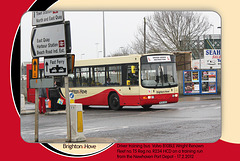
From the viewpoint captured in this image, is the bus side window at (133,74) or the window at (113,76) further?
the bus side window at (133,74)

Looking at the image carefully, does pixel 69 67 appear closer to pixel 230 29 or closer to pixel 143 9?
pixel 143 9

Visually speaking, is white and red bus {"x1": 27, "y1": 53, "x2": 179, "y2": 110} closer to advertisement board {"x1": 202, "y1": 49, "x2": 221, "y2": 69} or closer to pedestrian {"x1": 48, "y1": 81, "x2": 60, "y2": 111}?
pedestrian {"x1": 48, "y1": 81, "x2": 60, "y2": 111}

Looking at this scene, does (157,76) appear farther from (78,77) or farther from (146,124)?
(78,77)

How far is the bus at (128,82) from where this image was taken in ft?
35.4

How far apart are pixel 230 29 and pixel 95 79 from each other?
4.94 meters

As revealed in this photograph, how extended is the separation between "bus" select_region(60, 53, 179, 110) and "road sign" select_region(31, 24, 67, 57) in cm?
188

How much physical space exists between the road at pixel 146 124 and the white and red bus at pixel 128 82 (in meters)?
0.34

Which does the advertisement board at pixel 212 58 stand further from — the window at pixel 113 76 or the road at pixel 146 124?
the window at pixel 113 76

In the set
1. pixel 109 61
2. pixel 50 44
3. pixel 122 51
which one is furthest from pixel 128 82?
pixel 50 44

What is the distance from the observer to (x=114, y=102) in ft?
36.5

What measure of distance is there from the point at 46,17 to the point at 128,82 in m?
5.29

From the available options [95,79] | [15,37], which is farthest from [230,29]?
[95,79]

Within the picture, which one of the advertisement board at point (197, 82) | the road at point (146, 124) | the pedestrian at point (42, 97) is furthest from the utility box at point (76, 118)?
the advertisement board at point (197, 82)

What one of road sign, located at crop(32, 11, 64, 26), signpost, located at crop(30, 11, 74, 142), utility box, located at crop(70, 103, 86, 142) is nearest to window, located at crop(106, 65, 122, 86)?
utility box, located at crop(70, 103, 86, 142)
